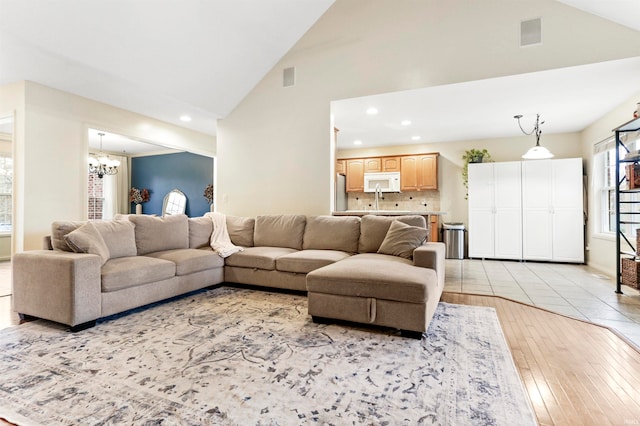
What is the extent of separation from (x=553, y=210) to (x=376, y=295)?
5151 mm

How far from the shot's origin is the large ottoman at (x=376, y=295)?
93.1 inches

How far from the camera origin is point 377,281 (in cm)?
247

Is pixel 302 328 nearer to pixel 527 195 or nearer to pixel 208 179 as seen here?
pixel 527 195

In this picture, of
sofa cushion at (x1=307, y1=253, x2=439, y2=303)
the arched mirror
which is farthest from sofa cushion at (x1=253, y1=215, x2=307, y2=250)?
the arched mirror

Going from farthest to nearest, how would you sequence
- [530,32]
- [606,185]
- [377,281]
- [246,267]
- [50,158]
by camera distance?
[606,185], [50,158], [246,267], [530,32], [377,281]

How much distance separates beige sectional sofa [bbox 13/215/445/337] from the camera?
2486 mm

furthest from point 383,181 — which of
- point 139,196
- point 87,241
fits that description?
point 139,196

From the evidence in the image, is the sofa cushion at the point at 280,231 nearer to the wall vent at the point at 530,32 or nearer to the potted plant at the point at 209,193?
the wall vent at the point at 530,32

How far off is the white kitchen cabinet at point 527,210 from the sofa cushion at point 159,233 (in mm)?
5345

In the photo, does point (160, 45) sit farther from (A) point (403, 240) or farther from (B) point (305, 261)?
(A) point (403, 240)

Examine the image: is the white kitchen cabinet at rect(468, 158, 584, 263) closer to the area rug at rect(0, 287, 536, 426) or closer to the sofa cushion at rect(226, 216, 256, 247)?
the area rug at rect(0, 287, 536, 426)

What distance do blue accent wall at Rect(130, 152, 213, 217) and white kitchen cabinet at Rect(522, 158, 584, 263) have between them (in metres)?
7.18

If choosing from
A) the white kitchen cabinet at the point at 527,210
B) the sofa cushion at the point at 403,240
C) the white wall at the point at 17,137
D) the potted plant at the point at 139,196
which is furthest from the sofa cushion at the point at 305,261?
the potted plant at the point at 139,196

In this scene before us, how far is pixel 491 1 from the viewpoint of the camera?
360 centimetres
